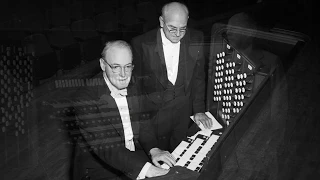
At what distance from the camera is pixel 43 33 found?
2.27 meters

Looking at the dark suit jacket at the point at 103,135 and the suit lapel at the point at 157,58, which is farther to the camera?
the suit lapel at the point at 157,58

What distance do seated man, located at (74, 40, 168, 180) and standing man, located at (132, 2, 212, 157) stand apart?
0.14 meters

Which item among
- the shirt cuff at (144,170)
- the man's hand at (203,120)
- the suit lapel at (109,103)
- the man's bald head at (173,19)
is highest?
the man's bald head at (173,19)

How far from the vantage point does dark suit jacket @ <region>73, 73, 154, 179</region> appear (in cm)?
143

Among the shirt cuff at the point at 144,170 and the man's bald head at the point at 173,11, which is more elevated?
the man's bald head at the point at 173,11

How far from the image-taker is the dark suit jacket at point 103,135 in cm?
143

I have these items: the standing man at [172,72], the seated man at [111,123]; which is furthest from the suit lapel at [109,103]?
the standing man at [172,72]

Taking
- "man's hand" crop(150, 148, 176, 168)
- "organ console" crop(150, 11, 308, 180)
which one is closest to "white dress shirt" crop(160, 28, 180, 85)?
"organ console" crop(150, 11, 308, 180)

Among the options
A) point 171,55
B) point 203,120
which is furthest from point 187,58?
point 203,120

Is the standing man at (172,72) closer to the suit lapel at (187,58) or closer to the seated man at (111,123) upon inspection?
the suit lapel at (187,58)

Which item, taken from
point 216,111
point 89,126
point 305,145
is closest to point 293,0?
point 305,145

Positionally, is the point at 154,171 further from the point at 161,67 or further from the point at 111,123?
the point at 161,67

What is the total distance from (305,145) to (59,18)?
2217mm

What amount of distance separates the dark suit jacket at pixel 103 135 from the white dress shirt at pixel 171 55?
266mm
